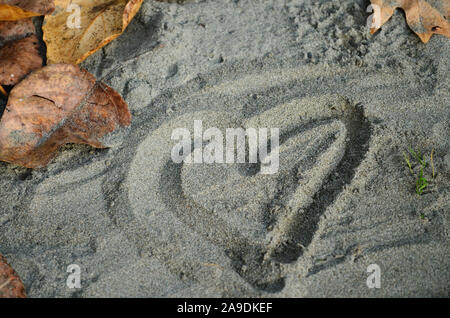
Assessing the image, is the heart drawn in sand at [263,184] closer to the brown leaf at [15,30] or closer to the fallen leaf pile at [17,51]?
the fallen leaf pile at [17,51]

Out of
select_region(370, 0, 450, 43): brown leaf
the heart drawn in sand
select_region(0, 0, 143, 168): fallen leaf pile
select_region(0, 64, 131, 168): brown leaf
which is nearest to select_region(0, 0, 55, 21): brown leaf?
select_region(0, 0, 143, 168): fallen leaf pile

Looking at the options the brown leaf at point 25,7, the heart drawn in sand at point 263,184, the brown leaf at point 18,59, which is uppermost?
the brown leaf at point 25,7

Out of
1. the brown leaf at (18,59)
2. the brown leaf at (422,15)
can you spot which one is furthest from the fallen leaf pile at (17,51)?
the brown leaf at (422,15)

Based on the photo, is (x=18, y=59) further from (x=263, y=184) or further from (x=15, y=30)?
→ (x=263, y=184)

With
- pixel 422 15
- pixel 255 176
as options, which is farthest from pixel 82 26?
pixel 422 15

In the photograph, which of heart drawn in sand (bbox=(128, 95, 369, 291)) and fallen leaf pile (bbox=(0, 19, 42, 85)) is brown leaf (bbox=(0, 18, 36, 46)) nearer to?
fallen leaf pile (bbox=(0, 19, 42, 85))
